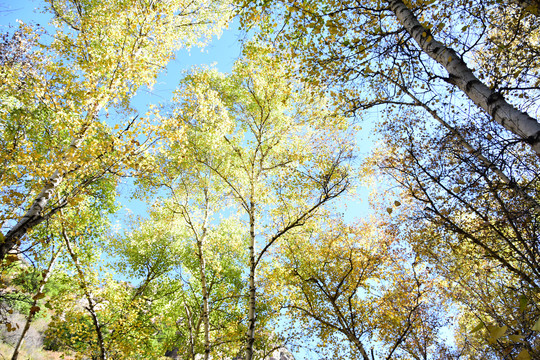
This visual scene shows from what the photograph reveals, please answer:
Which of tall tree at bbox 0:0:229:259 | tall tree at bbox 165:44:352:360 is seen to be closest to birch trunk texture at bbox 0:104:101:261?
tall tree at bbox 0:0:229:259

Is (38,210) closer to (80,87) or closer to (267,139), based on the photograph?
(80,87)

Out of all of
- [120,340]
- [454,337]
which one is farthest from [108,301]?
[454,337]

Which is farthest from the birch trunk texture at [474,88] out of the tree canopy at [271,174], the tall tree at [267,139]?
the tall tree at [267,139]

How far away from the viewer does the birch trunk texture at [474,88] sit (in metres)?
2.87

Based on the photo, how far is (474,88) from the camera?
333 cm

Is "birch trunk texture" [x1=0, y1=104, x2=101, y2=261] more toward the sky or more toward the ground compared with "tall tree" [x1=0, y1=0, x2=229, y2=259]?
more toward the ground

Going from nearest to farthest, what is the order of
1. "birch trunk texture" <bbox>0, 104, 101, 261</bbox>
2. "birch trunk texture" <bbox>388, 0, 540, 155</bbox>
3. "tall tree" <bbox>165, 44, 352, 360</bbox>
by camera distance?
"birch trunk texture" <bbox>388, 0, 540, 155</bbox>
"birch trunk texture" <bbox>0, 104, 101, 261</bbox>
"tall tree" <bbox>165, 44, 352, 360</bbox>

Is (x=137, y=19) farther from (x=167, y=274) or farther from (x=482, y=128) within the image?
(x=167, y=274)

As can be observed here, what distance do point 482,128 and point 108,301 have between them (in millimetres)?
12863

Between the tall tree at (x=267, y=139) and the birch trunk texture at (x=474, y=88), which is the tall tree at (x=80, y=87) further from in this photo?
the birch trunk texture at (x=474, y=88)

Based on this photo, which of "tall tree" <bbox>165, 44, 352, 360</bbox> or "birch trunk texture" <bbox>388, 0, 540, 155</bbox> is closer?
"birch trunk texture" <bbox>388, 0, 540, 155</bbox>

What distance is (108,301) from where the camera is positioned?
10.3 metres

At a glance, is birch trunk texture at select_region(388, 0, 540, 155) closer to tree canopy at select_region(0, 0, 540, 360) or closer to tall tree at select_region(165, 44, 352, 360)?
tree canopy at select_region(0, 0, 540, 360)

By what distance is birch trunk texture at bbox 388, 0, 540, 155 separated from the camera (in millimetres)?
2867
